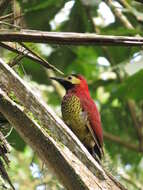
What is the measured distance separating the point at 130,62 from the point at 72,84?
57cm

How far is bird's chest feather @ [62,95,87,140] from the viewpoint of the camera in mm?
3283

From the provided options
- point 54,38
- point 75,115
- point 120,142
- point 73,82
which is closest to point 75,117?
point 75,115

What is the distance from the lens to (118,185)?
164 centimetres

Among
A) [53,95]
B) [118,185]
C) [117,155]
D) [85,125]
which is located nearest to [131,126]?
[117,155]

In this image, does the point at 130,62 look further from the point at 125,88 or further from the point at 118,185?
the point at 118,185

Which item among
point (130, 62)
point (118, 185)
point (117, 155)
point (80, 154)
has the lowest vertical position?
point (117, 155)

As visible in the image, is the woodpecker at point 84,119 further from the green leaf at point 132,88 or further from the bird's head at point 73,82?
the green leaf at point 132,88

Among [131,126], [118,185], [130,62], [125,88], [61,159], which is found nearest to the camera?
[61,159]

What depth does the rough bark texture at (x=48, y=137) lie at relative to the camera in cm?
154

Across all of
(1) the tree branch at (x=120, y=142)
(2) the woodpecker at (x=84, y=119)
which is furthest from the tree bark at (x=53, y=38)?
(1) the tree branch at (x=120, y=142)

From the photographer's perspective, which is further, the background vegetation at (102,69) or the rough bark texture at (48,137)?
the background vegetation at (102,69)

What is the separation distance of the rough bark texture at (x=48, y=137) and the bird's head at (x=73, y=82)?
77.4 inches

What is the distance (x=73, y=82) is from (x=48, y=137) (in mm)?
2165

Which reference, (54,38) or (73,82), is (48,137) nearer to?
(54,38)
